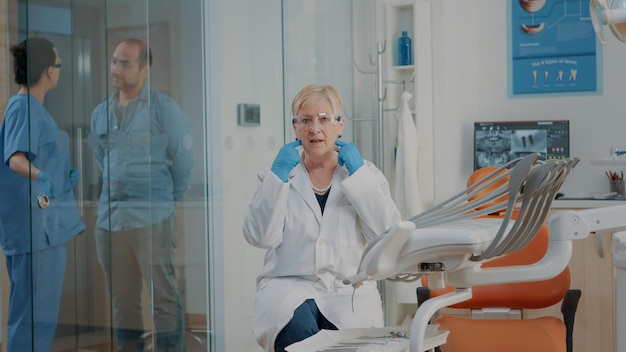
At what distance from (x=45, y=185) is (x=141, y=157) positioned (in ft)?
1.34

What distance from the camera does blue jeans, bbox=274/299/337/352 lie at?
9.29 ft

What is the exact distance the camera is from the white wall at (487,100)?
5.10m

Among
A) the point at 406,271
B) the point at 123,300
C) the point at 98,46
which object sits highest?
the point at 98,46

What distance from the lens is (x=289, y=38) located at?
4156 millimetres

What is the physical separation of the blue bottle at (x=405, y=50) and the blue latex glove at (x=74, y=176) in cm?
260

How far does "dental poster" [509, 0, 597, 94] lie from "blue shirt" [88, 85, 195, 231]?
8.52ft

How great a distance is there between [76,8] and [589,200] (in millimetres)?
2796

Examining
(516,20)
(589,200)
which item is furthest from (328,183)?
(516,20)

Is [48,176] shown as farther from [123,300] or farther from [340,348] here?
[340,348]

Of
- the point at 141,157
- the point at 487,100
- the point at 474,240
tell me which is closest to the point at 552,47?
the point at 487,100

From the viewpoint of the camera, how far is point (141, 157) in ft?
10.6

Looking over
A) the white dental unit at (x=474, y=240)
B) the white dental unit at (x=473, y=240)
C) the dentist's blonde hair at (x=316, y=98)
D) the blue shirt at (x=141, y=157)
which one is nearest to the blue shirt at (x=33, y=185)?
the blue shirt at (x=141, y=157)

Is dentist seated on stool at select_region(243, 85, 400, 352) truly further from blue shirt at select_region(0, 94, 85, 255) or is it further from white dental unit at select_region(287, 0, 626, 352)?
white dental unit at select_region(287, 0, 626, 352)

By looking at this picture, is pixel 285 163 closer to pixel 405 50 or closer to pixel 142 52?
pixel 142 52
